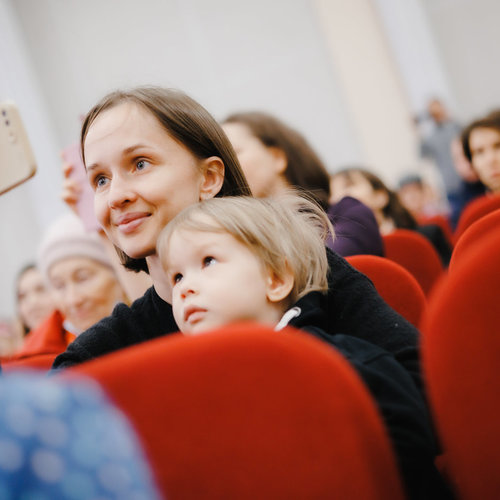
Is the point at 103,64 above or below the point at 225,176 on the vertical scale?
above

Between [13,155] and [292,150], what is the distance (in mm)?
1090

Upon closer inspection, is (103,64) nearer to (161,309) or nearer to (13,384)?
(161,309)

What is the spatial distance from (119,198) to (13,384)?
64 cm

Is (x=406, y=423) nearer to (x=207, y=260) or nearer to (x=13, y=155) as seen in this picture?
(x=207, y=260)

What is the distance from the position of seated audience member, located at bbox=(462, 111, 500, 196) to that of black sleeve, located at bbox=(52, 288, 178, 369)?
1.93 metres

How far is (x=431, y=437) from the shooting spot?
707 millimetres

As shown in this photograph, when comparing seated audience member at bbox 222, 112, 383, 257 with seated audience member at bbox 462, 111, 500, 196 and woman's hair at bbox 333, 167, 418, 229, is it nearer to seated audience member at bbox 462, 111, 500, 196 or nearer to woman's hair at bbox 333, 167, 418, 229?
woman's hair at bbox 333, 167, 418, 229

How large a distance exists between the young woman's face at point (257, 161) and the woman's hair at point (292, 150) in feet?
0.08

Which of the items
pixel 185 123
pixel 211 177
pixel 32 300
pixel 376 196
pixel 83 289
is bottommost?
pixel 32 300

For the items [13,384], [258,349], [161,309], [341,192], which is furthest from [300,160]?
[13,384]

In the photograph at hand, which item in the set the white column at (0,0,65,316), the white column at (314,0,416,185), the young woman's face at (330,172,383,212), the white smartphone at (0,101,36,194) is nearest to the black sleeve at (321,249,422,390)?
the white smartphone at (0,101,36,194)

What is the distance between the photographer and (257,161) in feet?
6.09

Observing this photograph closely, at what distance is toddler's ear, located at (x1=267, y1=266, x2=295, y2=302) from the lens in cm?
95

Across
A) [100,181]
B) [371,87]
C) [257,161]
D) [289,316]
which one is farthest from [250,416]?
[371,87]
